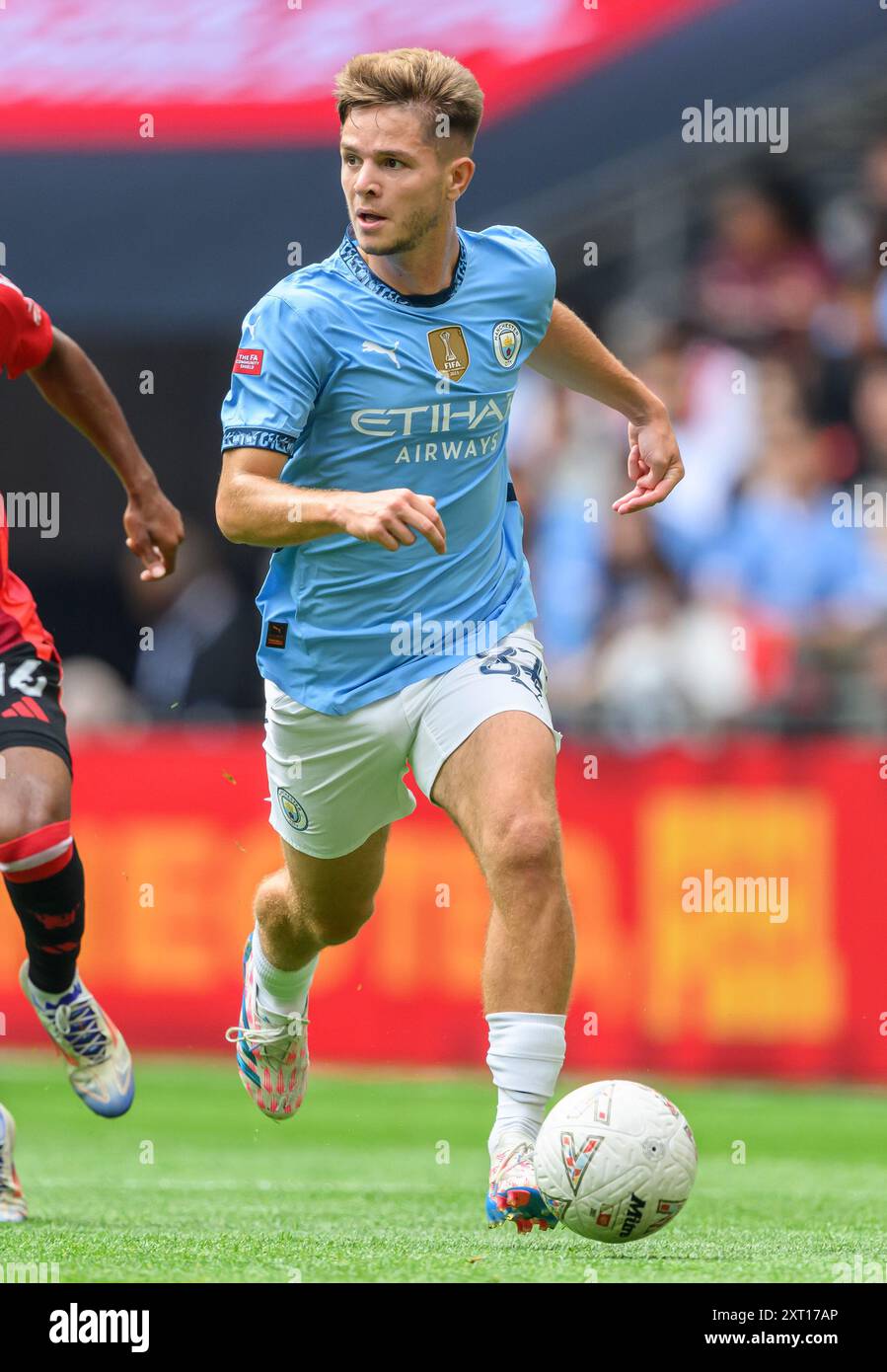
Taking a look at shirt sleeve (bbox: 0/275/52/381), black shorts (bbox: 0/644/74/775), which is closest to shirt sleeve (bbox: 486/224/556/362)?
shirt sleeve (bbox: 0/275/52/381)

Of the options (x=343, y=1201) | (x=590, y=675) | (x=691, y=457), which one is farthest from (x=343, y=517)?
(x=691, y=457)

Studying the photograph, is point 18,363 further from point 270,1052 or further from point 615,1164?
point 615,1164

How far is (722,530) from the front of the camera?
1246 cm

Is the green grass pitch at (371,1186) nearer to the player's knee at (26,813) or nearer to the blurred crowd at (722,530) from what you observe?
the player's knee at (26,813)

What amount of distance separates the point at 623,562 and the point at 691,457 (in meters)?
0.97

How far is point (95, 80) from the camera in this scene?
576 inches

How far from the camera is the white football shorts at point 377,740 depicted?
589cm

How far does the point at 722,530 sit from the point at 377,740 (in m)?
6.71

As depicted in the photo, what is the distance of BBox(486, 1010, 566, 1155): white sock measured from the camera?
560 centimetres

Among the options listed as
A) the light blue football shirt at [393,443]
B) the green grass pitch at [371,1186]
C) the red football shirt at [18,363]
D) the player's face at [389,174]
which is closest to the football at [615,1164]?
the green grass pitch at [371,1186]

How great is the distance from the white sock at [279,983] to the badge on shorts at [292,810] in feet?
2.48

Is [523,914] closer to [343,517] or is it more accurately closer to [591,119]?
[343,517]

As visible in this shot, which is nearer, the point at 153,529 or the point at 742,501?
the point at 153,529

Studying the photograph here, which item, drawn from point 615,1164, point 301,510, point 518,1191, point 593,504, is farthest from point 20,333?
point 593,504
